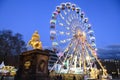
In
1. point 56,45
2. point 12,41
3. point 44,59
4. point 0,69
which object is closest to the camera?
point 44,59

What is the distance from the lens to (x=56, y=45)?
26500 mm

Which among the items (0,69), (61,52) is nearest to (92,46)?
(61,52)

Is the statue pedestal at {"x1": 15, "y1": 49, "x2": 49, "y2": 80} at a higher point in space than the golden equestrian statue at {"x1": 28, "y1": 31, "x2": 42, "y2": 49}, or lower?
lower

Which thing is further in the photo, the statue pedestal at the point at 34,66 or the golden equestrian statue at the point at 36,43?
the golden equestrian statue at the point at 36,43

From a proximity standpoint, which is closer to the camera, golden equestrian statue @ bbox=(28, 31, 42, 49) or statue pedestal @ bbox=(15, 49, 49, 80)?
statue pedestal @ bbox=(15, 49, 49, 80)

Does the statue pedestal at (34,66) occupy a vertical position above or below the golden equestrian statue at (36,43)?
below

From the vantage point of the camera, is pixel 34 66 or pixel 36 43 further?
pixel 36 43

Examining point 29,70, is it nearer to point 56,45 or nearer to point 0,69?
point 56,45

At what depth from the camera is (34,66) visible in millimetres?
13789

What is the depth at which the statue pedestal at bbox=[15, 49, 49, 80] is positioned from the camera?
45.1 ft

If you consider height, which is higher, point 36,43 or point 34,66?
point 36,43

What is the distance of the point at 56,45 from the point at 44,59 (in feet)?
39.0

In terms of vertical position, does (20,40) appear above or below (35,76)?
above

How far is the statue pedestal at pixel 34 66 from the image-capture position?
13.7 metres
